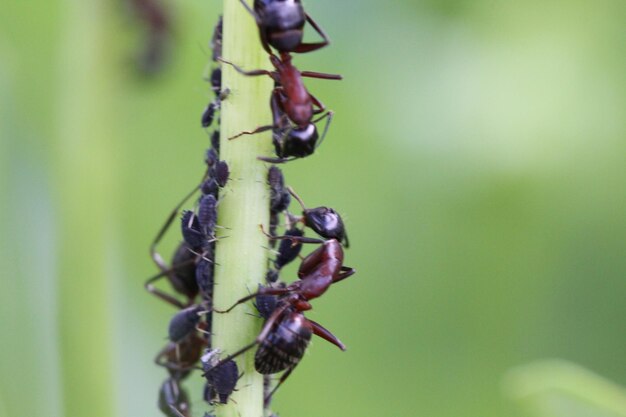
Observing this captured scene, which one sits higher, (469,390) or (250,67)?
(250,67)

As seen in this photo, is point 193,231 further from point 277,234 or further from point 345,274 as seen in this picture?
point 345,274

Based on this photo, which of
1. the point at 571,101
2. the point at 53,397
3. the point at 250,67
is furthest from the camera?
the point at 571,101

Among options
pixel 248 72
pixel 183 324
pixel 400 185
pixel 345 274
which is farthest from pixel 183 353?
pixel 248 72

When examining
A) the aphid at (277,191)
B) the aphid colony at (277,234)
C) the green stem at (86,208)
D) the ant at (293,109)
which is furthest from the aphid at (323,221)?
the green stem at (86,208)

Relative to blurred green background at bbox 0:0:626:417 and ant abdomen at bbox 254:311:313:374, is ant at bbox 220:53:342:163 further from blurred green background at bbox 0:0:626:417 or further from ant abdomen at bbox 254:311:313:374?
blurred green background at bbox 0:0:626:417

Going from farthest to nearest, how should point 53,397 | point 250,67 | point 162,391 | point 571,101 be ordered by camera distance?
point 571,101
point 53,397
point 162,391
point 250,67

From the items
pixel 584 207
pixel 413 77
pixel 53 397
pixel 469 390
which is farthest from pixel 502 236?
pixel 53 397

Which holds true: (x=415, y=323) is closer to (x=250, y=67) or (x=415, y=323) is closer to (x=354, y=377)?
(x=354, y=377)
